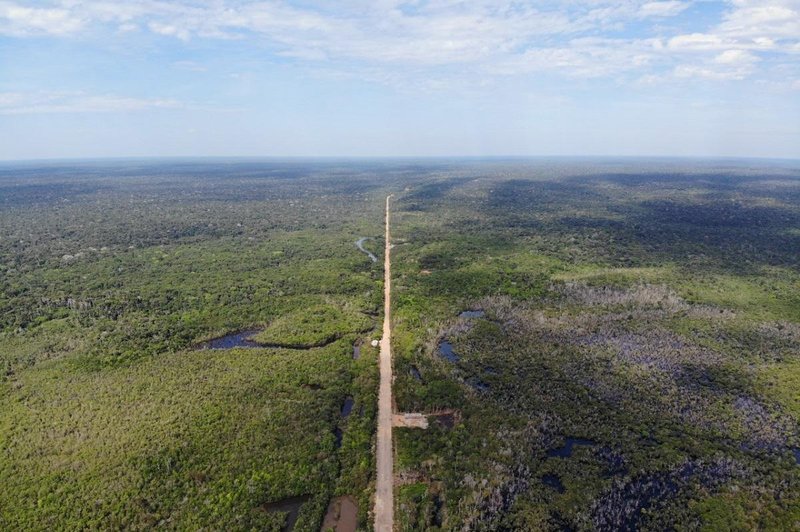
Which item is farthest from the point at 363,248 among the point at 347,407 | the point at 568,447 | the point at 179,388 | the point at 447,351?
the point at 568,447

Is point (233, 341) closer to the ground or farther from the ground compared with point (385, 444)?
farther from the ground

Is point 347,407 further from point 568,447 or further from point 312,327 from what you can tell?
point 568,447

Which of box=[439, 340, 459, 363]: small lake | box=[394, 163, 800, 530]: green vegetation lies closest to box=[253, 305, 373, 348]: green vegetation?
box=[394, 163, 800, 530]: green vegetation

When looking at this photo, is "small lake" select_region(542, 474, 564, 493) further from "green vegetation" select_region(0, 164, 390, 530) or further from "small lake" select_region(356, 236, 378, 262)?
"small lake" select_region(356, 236, 378, 262)

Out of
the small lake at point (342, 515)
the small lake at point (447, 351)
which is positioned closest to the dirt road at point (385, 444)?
the small lake at point (342, 515)

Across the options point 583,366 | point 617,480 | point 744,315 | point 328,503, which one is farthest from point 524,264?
point 328,503

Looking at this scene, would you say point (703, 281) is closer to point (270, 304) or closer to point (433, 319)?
point (433, 319)
